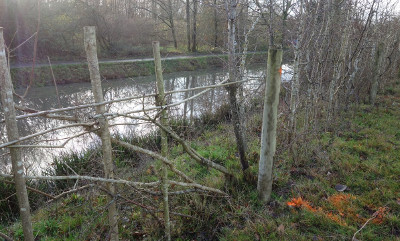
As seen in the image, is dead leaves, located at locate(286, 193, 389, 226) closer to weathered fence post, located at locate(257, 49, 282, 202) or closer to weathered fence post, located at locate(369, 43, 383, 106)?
weathered fence post, located at locate(257, 49, 282, 202)

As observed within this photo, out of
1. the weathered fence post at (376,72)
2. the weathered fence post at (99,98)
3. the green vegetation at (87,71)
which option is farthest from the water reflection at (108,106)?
the weathered fence post at (376,72)

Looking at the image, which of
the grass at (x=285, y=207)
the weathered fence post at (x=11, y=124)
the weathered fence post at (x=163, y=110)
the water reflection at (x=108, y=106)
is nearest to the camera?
the weathered fence post at (x=11, y=124)

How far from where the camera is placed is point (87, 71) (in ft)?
54.1

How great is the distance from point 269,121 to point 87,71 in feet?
52.0

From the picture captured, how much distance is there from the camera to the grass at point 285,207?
269 centimetres

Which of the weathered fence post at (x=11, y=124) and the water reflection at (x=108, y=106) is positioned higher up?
the weathered fence post at (x=11, y=124)

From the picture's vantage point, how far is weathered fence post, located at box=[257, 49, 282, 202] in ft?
9.34

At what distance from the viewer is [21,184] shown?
1.68 meters

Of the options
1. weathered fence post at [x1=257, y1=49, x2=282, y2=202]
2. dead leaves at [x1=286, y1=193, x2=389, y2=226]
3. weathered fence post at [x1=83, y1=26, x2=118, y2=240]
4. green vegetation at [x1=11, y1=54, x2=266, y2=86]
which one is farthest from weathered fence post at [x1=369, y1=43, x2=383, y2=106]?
weathered fence post at [x1=83, y1=26, x2=118, y2=240]

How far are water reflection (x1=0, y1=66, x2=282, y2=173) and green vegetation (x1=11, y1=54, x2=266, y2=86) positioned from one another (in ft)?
2.00

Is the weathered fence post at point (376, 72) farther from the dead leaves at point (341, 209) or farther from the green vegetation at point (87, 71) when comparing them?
the green vegetation at point (87, 71)

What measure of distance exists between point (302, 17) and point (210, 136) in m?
3.46

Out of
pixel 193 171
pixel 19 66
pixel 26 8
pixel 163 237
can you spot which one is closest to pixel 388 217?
pixel 163 237

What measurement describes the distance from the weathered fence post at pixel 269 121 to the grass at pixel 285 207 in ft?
0.71
